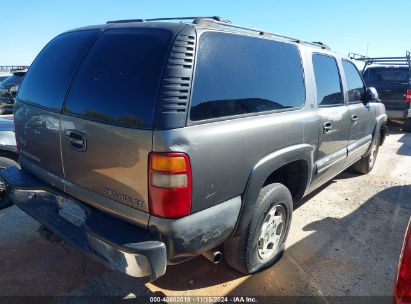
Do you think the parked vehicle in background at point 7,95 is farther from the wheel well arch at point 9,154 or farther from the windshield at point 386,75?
the windshield at point 386,75

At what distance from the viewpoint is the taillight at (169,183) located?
6.49 ft

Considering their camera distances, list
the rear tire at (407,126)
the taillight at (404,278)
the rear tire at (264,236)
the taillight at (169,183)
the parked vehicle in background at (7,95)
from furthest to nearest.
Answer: the parked vehicle in background at (7,95) < the rear tire at (407,126) < the rear tire at (264,236) < the taillight at (169,183) < the taillight at (404,278)

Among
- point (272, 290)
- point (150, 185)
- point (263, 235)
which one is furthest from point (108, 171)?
point (272, 290)

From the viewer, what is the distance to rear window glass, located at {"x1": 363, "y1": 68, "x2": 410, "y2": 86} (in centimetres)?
1033

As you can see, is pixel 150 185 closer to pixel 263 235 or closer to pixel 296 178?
pixel 263 235

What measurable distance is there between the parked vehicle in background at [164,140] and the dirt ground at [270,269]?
0.28m

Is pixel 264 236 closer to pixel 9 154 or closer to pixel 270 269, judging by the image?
pixel 270 269

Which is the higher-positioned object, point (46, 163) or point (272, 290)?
point (46, 163)

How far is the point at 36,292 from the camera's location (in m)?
2.70

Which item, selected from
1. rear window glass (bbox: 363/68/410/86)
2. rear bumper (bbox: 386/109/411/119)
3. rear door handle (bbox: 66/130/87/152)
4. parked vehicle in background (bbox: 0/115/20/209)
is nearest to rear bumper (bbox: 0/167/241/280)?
rear door handle (bbox: 66/130/87/152)

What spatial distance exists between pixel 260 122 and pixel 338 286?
5.03ft

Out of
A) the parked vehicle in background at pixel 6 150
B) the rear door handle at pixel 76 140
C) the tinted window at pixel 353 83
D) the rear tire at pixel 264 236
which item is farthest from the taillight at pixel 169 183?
the tinted window at pixel 353 83

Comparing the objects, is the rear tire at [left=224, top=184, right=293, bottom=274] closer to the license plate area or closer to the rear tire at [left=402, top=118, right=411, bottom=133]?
the license plate area

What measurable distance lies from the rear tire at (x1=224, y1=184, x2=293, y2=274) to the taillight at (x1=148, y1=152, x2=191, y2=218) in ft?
2.61
